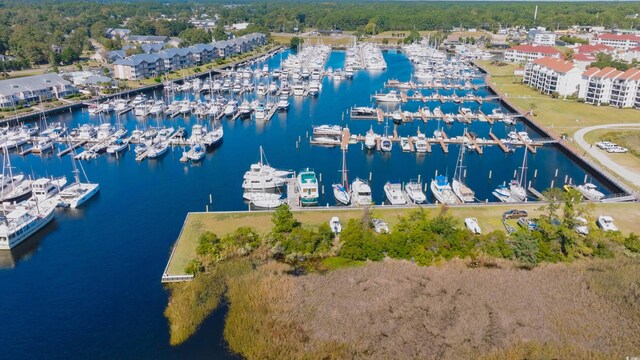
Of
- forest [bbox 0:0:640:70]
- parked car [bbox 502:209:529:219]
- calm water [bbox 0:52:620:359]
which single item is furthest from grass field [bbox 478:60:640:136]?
forest [bbox 0:0:640:70]

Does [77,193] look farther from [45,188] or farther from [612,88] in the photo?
[612,88]

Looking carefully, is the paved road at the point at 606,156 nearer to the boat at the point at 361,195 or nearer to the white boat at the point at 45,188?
the boat at the point at 361,195

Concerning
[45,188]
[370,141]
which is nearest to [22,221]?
[45,188]

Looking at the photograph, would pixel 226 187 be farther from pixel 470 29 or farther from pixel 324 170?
pixel 470 29

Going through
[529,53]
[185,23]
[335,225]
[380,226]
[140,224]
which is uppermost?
[185,23]

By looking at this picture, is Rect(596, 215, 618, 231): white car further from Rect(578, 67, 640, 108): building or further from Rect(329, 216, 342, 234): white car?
Rect(578, 67, 640, 108): building

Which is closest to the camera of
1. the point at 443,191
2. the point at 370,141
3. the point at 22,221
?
the point at 22,221
